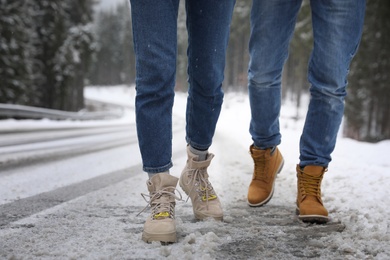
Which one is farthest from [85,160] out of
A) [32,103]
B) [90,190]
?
[32,103]

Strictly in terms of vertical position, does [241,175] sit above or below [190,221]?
below

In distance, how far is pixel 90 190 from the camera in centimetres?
273

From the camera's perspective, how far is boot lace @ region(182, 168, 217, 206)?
80.7 inches

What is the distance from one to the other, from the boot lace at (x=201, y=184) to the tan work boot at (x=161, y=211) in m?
0.26

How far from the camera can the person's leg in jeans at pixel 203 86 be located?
6.48ft

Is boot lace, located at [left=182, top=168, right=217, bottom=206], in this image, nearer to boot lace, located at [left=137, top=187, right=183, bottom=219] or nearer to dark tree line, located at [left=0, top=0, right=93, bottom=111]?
boot lace, located at [left=137, top=187, right=183, bottom=219]

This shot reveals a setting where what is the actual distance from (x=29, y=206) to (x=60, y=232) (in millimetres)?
604

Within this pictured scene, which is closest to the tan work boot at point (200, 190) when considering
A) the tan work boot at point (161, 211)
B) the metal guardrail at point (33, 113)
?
the tan work boot at point (161, 211)

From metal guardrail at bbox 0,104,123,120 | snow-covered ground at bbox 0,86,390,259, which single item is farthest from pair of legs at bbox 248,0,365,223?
metal guardrail at bbox 0,104,123,120

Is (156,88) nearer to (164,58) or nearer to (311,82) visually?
(164,58)

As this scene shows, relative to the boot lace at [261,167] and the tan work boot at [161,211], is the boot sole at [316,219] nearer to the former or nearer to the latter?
the boot lace at [261,167]

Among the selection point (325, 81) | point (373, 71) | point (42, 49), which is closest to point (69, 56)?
point (42, 49)

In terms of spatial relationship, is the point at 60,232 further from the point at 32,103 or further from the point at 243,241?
the point at 32,103

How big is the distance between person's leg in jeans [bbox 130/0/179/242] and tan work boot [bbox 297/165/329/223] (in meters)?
0.74
